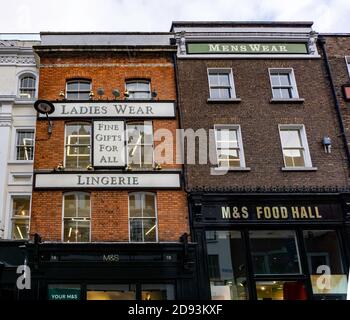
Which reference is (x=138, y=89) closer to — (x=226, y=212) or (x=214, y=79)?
(x=214, y=79)

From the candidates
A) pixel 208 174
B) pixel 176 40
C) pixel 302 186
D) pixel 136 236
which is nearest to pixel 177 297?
pixel 136 236

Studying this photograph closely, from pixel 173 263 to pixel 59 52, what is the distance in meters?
9.58

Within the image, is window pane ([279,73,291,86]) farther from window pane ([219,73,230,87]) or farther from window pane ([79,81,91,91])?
window pane ([79,81,91,91])

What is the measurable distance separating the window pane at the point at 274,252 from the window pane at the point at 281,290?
370mm

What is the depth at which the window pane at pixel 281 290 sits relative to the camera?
571 inches

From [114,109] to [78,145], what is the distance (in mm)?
1969

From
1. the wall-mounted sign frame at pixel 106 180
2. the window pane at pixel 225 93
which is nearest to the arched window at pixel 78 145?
the wall-mounted sign frame at pixel 106 180

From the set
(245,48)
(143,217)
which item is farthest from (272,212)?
(245,48)

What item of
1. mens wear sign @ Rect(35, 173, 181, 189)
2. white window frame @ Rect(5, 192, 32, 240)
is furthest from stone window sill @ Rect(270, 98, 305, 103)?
white window frame @ Rect(5, 192, 32, 240)

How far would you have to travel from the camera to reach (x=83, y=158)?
1616 centimetres

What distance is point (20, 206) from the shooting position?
1602cm

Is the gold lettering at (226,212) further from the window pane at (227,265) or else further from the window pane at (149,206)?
the window pane at (149,206)
